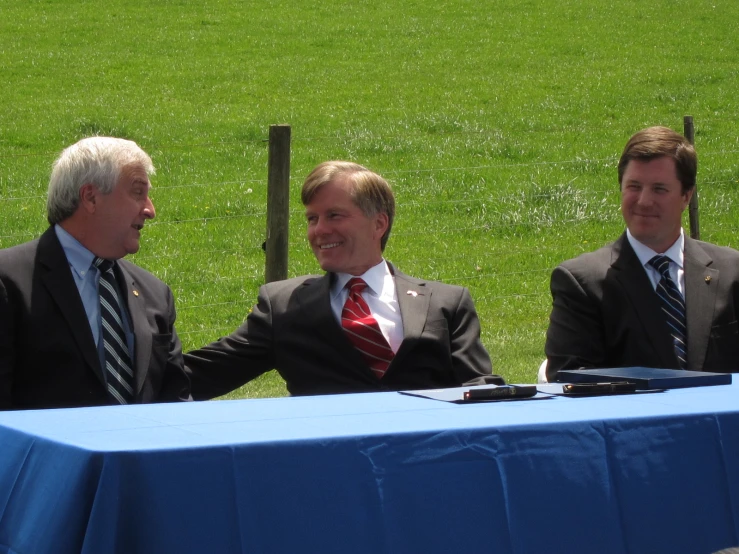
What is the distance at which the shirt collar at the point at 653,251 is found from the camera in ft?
13.4

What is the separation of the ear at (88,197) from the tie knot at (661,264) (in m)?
1.97

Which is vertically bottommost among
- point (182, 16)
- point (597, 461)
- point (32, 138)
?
point (597, 461)

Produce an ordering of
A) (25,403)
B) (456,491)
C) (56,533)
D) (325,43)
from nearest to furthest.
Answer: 1. (56,533)
2. (456,491)
3. (25,403)
4. (325,43)

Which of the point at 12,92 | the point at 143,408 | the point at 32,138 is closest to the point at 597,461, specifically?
the point at 143,408

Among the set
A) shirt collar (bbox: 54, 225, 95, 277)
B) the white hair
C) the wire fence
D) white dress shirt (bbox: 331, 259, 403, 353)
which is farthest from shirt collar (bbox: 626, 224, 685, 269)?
the wire fence

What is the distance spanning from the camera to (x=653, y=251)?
4.09 metres

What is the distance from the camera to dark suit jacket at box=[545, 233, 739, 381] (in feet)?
13.0

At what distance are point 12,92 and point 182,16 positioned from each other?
6835 mm

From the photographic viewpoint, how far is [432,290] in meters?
3.98

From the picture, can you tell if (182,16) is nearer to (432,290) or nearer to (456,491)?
(432,290)

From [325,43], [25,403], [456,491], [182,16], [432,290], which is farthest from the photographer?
[182,16]

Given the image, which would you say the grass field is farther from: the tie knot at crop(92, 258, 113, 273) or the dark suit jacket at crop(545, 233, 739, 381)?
the tie knot at crop(92, 258, 113, 273)

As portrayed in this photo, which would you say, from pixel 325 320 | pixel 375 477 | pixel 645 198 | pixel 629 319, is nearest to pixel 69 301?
pixel 325 320

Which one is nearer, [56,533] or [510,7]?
[56,533]
